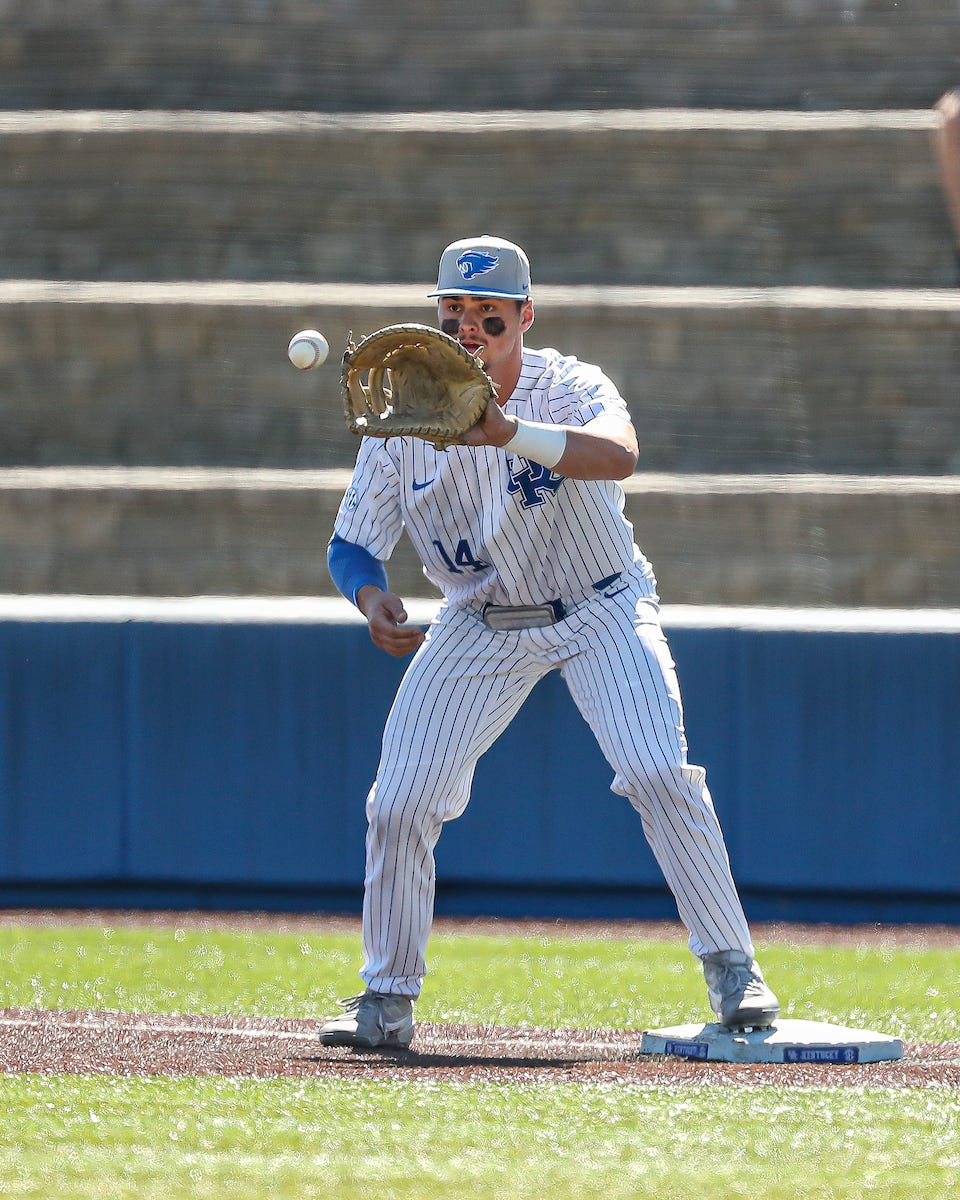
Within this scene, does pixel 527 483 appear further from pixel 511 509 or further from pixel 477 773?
pixel 477 773

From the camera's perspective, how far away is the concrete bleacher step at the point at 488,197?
520 inches

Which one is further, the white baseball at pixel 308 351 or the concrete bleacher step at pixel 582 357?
the concrete bleacher step at pixel 582 357

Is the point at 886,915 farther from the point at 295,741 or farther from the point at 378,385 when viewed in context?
the point at 378,385

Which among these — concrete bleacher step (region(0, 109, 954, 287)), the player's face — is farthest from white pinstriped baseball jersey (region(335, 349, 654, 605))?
concrete bleacher step (region(0, 109, 954, 287))

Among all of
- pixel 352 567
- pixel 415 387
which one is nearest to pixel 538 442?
pixel 415 387

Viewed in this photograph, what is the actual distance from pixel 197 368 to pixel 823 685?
6710mm

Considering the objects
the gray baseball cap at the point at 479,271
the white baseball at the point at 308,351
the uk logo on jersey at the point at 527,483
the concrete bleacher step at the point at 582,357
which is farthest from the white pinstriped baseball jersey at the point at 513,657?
the concrete bleacher step at the point at 582,357

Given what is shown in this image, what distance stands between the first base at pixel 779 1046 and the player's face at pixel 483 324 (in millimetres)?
1448

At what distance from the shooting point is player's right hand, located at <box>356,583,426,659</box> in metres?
3.97

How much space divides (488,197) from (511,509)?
9796 mm

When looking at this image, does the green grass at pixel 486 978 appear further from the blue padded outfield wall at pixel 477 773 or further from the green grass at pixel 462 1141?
the green grass at pixel 462 1141

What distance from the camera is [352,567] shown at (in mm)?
4203

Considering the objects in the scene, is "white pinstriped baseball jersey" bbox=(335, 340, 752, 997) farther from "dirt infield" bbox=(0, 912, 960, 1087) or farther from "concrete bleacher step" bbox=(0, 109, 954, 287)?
"concrete bleacher step" bbox=(0, 109, 954, 287)

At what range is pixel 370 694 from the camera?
6895 millimetres
